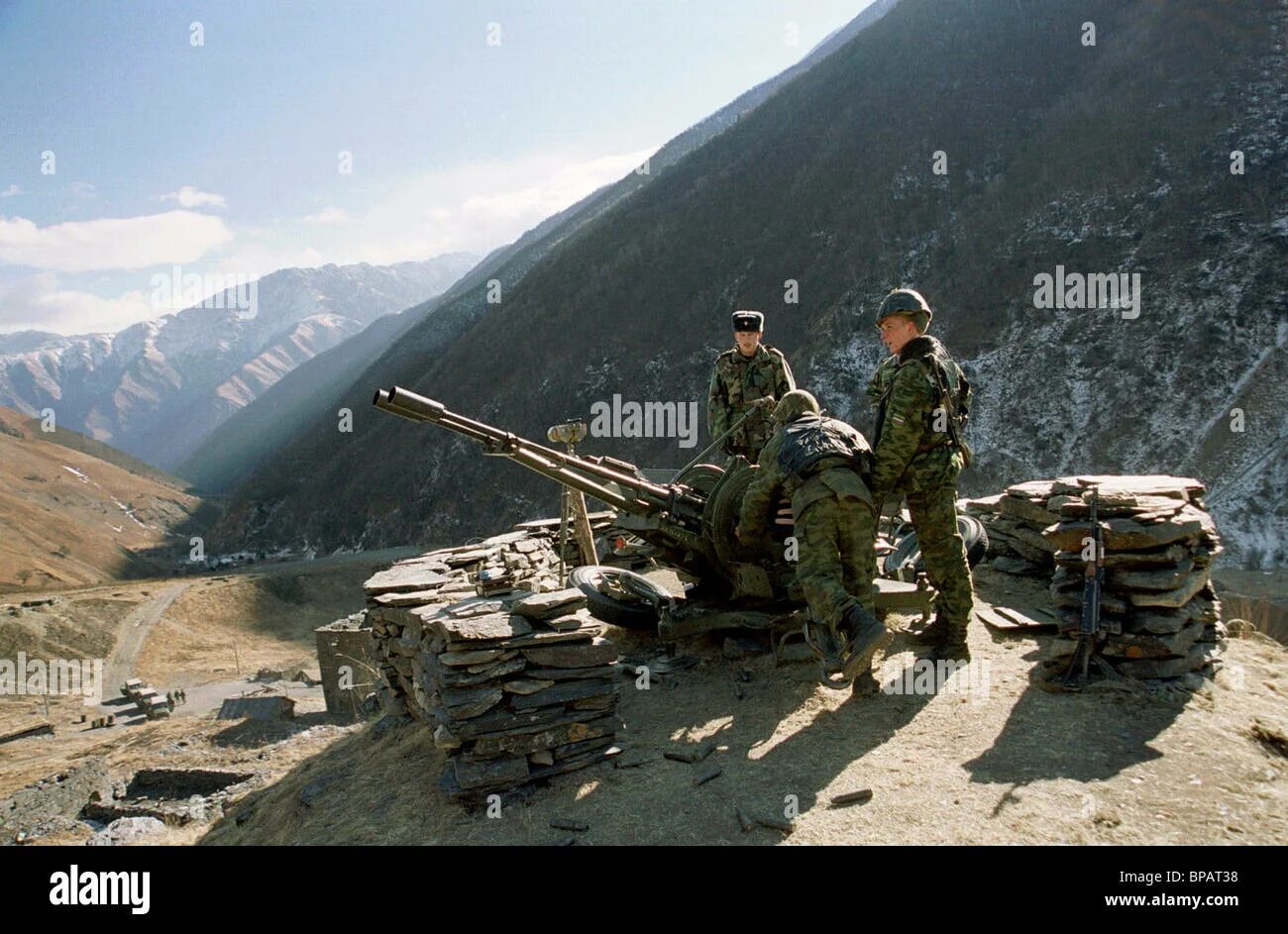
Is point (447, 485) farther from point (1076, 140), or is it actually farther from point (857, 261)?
point (1076, 140)

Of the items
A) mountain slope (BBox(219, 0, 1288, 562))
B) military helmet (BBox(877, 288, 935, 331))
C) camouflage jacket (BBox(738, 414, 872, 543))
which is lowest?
camouflage jacket (BBox(738, 414, 872, 543))

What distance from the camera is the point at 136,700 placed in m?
23.5

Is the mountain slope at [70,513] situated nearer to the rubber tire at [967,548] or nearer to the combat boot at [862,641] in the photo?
the rubber tire at [967,548]

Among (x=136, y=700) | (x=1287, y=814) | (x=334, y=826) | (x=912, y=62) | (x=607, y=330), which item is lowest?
(x=136, y=700)

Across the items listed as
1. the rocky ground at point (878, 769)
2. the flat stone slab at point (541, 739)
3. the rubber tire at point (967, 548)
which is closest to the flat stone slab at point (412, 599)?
the rocky ground at point (878, 769)

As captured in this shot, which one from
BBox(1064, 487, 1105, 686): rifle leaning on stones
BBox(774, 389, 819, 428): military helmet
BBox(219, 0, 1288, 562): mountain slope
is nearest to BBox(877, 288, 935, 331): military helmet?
BBox(774, 389, 819, 428): military helmet

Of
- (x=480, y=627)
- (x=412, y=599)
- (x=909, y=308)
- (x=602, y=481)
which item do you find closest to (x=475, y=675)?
(x=480, y=627)

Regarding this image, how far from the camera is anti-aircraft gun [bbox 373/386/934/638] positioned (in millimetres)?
6723

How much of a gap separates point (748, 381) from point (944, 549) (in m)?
3.27

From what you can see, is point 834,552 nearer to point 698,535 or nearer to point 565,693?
point 698,535

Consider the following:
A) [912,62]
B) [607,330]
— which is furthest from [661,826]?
[912,62]

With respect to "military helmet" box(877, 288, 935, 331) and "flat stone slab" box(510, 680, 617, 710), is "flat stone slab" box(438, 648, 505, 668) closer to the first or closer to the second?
"flat stone slab" box(510, 680, 617, 710)

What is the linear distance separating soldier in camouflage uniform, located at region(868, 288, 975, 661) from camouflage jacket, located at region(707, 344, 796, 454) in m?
2.45

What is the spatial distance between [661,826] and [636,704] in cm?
202
